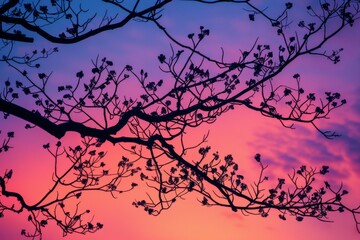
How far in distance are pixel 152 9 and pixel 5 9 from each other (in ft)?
6.67

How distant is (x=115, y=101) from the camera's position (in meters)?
8.65

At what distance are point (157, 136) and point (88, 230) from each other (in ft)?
8.54

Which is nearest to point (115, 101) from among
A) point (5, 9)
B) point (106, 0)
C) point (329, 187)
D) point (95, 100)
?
point (95, 100)

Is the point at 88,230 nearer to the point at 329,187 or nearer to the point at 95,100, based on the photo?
the point at 95,100

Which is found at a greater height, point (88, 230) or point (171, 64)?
point (171, 64)

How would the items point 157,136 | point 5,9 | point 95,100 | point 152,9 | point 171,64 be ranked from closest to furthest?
point 5,9 < point 152,9 < point 157,136 < point 171,64 < point 95,100

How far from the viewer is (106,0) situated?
7.05 metres

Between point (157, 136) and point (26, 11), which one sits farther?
point (157, 136)

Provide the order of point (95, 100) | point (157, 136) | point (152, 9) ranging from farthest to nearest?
1. point (95, 100)
2. point (157, 136)
3. point (152, 9)

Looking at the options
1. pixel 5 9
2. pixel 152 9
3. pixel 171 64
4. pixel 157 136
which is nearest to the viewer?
pixel 5 9

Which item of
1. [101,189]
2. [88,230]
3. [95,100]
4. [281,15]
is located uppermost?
[281,15]

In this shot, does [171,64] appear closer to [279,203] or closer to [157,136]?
[157,136]

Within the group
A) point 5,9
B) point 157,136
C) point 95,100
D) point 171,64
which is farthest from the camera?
point 95,100

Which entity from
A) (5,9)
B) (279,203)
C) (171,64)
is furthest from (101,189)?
(5,9)
